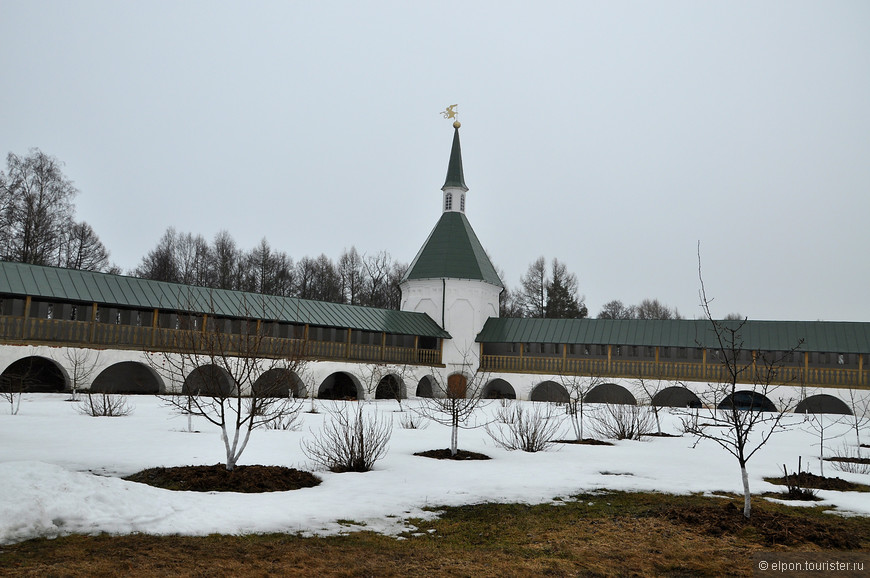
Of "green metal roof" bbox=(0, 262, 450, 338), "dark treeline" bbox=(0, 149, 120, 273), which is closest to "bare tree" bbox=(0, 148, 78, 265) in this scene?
"dark treeline" bbox=(0, 149, 120, 273)

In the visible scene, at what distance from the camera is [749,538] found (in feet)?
23.1

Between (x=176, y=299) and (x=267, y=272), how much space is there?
31463 millimetres

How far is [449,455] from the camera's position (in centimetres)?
1262

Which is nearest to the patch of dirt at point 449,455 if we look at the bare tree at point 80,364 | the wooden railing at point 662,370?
the bare tree at point 80,364

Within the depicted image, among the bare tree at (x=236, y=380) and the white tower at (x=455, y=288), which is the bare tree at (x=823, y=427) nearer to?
the bare tree at (x=236, y=380)

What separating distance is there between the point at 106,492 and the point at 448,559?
364 cm

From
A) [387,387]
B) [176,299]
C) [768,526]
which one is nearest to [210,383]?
[176,299]

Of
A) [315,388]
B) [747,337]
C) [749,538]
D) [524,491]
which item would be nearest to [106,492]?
[524,491]

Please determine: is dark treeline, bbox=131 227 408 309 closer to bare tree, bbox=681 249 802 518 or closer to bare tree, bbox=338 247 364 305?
bare tree, bbox=338 247 364 305

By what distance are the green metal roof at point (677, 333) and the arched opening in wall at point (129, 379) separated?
1664 centimetres

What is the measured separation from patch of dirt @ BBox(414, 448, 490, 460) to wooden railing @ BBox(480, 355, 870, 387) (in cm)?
1882

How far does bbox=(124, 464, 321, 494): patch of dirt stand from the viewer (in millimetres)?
8602

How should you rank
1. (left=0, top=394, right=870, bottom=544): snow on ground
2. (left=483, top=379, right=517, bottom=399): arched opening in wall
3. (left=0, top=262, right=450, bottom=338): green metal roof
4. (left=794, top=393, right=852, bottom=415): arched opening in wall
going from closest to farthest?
(left=0, top=394, right=870, bottom=544): snow on ground
(left=0, top=262, right=450, bottom=338): green metal roof
(left=794, top=393, right=852, bottom=415): arched opening in wall
(left=483, top=379, right=517, bottom=399): arched opening in wall

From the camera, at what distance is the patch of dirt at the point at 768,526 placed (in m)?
6.84
